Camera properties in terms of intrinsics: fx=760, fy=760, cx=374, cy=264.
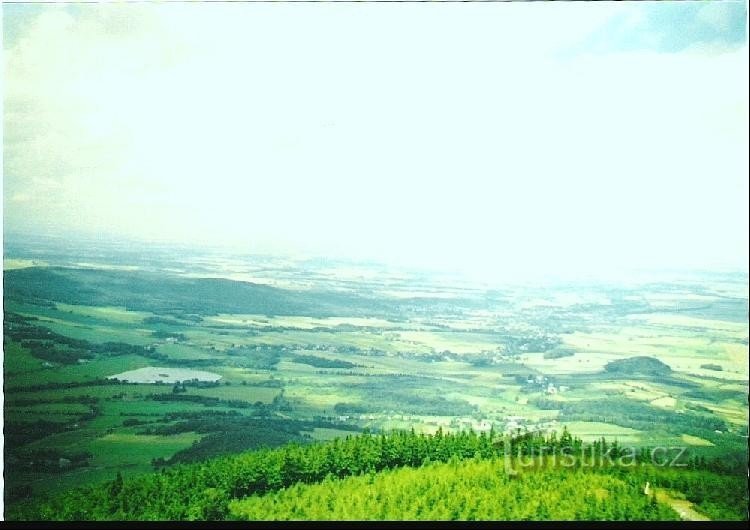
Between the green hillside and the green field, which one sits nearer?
the green hillside

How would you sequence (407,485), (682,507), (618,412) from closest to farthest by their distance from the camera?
(682,507) → (407,485) → (618,412)

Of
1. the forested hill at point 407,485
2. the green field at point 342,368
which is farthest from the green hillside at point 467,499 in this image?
the green field at point 342,368

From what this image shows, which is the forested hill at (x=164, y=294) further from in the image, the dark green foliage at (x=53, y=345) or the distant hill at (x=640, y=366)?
the distant hill at (x=640, y=366)

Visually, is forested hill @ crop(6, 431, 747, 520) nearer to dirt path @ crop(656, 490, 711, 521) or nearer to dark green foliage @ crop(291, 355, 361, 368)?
dirt path @ crop(656, 490, 711, 521)

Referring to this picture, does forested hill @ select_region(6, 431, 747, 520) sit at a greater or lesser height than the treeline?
lesser

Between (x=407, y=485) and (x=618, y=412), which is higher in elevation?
(x=618, y=412)

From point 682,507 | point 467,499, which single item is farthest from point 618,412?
point 467,499

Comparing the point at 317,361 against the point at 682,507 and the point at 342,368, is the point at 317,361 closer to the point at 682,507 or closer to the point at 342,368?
the point at 342,368

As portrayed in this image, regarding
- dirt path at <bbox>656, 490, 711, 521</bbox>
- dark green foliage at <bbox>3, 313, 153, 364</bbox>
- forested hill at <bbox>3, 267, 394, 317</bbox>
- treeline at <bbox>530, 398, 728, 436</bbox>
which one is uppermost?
forested hill at <bbox>3, 267, 394, 317</bbox>

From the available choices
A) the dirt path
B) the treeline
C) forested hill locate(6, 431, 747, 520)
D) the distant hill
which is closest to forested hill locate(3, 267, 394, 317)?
forested hill locate(6, 431, 747, 520)
